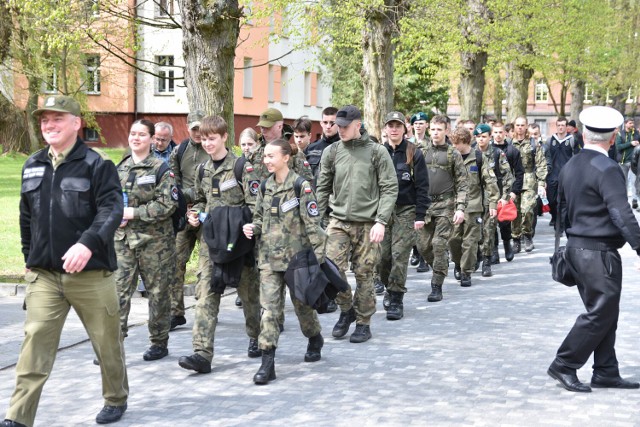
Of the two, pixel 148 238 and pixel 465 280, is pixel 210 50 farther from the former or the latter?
pixel 148 238

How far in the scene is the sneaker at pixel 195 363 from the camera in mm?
7258

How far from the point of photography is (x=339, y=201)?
897 cm

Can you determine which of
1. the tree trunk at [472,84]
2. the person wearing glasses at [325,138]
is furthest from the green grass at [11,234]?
the tree trunk at [472,84]

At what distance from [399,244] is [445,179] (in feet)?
6.38

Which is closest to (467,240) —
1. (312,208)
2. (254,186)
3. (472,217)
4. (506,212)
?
(472,217)

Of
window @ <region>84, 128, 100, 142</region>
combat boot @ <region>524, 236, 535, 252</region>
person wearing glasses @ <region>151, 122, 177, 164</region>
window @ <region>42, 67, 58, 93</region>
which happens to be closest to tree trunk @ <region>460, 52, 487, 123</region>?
combat boot @ <region>524, 236, 535, 252</region>

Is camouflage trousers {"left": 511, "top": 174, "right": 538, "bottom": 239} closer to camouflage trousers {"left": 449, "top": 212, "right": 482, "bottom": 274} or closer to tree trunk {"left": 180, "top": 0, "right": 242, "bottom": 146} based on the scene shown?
camouflage trousers {"left": 449, "top": 212, "right": 482, "bottom": 274}

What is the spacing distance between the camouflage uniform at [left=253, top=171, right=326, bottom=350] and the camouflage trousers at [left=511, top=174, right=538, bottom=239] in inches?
364

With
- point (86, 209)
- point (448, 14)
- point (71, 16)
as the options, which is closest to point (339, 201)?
point (86, 209)

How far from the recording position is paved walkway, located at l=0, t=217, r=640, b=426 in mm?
6238

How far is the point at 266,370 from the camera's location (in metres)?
7.12

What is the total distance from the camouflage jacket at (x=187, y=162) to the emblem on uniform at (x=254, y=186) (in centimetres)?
173

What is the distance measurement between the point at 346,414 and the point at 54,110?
2515 mm

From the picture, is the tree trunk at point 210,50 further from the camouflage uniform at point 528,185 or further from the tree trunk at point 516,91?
the tree trunk at point 516,91
